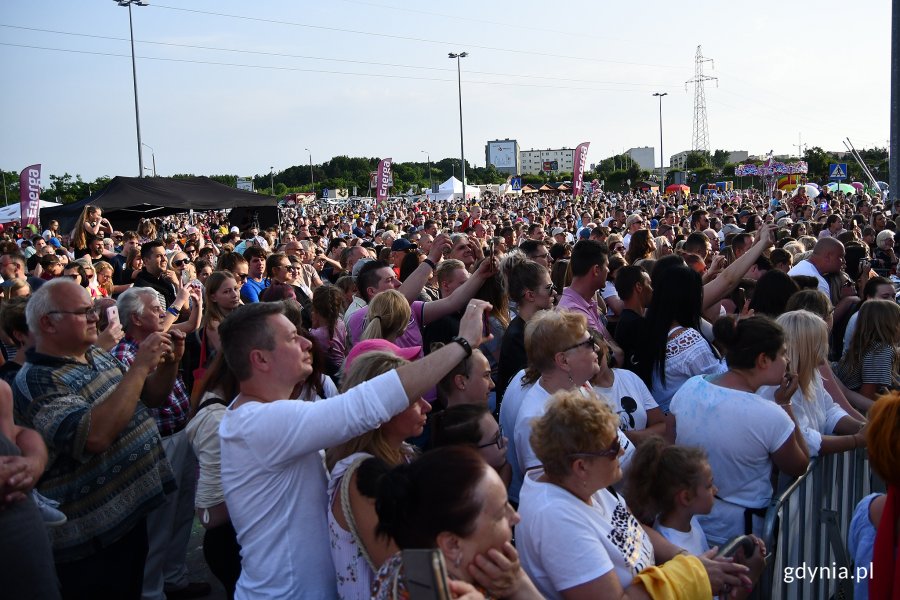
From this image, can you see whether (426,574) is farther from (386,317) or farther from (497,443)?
(386,317)

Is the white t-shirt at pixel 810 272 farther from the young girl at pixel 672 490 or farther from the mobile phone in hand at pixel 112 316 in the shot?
the mobile phone in hand at pixel 112 316

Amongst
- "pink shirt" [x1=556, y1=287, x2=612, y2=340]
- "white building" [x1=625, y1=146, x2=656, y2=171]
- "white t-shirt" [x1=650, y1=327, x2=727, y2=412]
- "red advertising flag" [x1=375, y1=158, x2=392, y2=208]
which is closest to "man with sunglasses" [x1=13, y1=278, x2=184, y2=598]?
"pink shirt" [x1=556, y1=287, x2=612, y2=340]

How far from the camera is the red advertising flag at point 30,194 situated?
62.2 feet

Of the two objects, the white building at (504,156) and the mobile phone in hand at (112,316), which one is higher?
the white building at (504,156)

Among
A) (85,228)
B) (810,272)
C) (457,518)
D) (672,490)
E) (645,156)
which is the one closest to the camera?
(457,518)

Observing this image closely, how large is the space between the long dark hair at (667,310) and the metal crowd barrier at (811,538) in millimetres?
1016

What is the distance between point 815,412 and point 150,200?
14.1 m

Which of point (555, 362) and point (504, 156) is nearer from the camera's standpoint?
point (555, 362)

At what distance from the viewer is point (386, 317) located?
4270 millimetres

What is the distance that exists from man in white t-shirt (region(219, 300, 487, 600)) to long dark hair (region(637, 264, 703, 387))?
2190mm

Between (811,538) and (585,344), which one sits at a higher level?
(585,344)

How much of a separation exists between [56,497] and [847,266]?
26.4ft

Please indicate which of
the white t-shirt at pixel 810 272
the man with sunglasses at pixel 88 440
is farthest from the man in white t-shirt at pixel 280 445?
the white t-shirt at pixel 810 272

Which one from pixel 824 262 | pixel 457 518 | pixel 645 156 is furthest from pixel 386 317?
pixel 645 156
